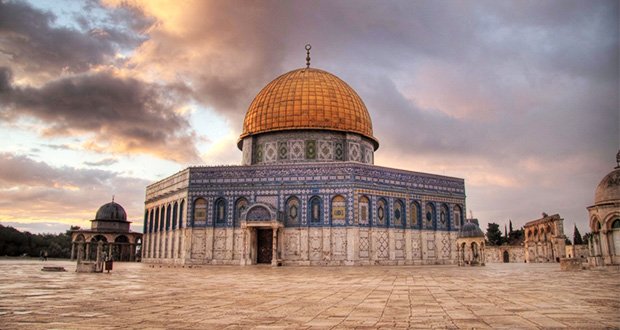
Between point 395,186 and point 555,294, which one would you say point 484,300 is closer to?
point 555,294

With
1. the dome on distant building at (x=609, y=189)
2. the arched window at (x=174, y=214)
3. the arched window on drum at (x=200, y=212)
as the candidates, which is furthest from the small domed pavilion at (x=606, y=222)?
the arched window at (x=174, y=214)

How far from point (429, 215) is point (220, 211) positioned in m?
14.4

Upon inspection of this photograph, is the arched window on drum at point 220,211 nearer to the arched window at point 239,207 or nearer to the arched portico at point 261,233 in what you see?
the arched window at point 239,207

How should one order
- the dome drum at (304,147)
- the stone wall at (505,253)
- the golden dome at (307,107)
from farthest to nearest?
the stone wall at (505,253) → the golden dome at (307,107) → the dome drum at (304,147)

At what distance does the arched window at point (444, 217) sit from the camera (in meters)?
34.3

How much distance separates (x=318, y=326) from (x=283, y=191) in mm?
25322

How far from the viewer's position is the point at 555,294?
31.7ft

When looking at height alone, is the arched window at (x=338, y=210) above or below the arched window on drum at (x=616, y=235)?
above

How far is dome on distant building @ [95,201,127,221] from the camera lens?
45906mm

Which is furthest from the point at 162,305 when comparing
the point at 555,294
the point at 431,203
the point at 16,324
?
the point at 431,203

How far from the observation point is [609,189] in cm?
2562

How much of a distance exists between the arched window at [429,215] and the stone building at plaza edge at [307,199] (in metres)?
0.07

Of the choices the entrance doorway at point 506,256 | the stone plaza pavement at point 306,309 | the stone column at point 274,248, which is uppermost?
the stone column at point 274,248

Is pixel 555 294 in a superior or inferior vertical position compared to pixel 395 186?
inferior
